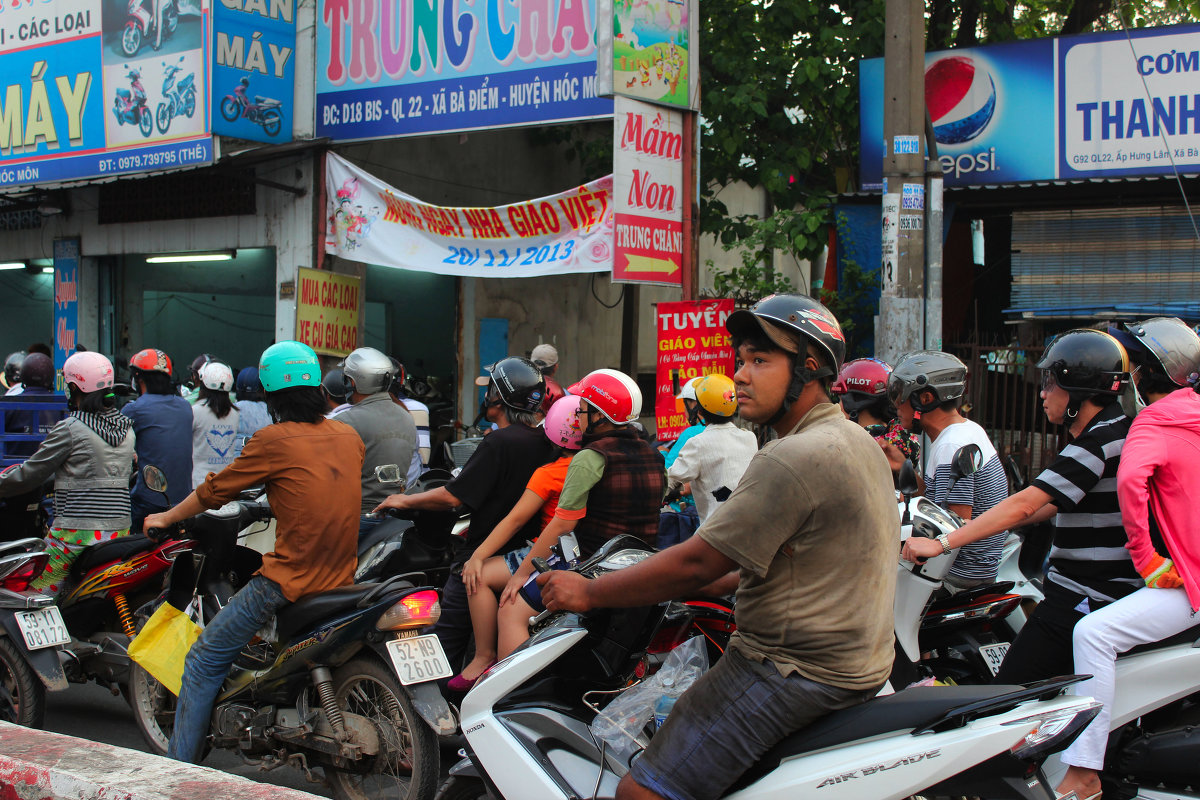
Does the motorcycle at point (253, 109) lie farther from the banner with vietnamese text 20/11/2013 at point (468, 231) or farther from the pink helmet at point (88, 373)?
the pink helmet at point (88, 373)

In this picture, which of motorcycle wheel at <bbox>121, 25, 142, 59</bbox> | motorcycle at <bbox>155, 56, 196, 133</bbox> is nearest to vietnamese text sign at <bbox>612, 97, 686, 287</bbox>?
motorcycle at <bbox>155, 56, 196, 133</bbox>

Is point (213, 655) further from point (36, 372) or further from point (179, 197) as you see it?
point (179, 197)

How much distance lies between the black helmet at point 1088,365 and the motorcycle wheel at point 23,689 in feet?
15.1

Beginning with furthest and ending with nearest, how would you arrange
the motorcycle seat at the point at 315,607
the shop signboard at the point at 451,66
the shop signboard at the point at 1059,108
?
the shop signboard at the point at 451,66, the shop signboard at the point at 1059,108, the motorcycle seat at the point at 315,607

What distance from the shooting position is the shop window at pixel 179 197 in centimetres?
1223

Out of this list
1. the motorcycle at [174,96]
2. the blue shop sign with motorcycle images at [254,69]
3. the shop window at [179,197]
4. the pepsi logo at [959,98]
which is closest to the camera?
the pepsi logo at [959,98]

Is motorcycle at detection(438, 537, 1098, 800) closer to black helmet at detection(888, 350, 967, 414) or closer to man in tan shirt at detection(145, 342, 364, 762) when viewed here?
man in tan shirt at detection(145, 342, 364, 762)

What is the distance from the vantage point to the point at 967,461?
4211mm

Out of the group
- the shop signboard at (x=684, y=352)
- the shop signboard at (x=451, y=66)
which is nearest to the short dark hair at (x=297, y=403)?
the shop signboard at (x=684, y=352)

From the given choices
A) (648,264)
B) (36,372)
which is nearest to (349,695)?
(36,372)

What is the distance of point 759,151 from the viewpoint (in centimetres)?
1169

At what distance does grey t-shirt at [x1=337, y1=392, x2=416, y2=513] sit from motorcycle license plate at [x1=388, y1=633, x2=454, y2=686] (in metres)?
1.85

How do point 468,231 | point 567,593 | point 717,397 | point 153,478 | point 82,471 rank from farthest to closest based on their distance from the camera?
point 468,231 → point 717,397 → point 82,471 → point 153,478 → point 567,593

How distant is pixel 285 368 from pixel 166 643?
137cm
